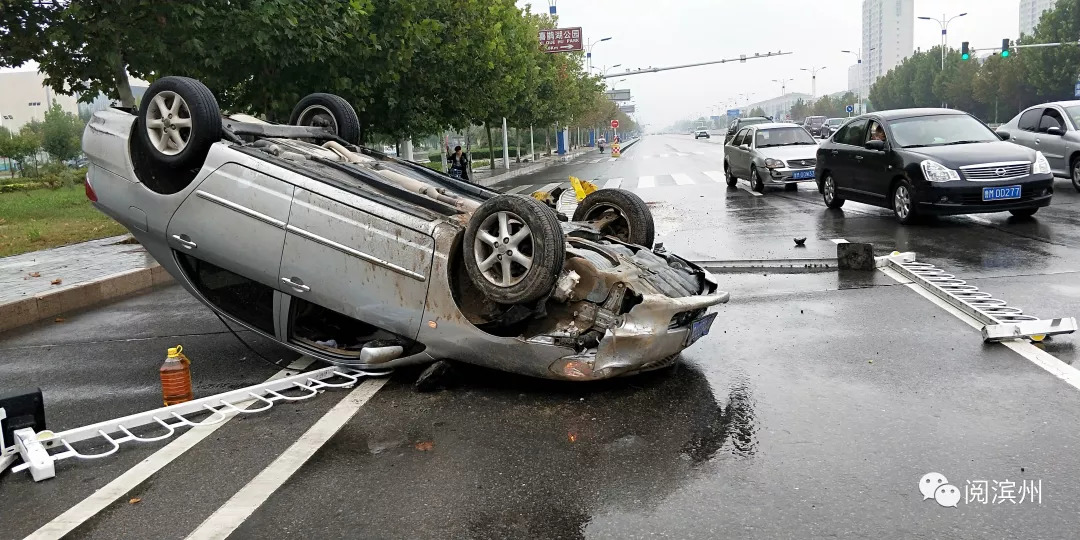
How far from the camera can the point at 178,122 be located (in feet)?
18.5

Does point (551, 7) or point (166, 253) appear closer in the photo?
point (166, 253)

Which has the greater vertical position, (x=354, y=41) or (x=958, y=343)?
(x=354, y=41)

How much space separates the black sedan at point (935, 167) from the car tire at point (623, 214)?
6.31 meters

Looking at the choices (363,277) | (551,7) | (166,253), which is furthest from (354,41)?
(551,7)

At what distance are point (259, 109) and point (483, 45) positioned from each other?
9.50 m

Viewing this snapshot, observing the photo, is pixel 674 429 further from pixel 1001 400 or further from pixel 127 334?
pixel 127 334

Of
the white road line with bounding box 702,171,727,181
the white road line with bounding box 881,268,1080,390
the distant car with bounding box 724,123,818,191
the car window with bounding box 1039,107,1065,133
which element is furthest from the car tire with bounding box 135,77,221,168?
the white road line with bounding box 702,171,727,181

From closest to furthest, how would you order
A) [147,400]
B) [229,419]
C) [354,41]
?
[229,419], [147,400], [354,41]

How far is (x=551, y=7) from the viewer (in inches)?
2264

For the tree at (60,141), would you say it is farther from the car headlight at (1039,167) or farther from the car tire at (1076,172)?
the car headlight at (1039,167)

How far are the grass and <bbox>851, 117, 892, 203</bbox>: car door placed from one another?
508 inches

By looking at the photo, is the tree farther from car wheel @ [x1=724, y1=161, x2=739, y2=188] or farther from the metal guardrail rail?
the metal guardrail rail

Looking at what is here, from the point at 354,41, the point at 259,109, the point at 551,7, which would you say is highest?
the point at 551,7

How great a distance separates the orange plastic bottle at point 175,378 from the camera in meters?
5.25
